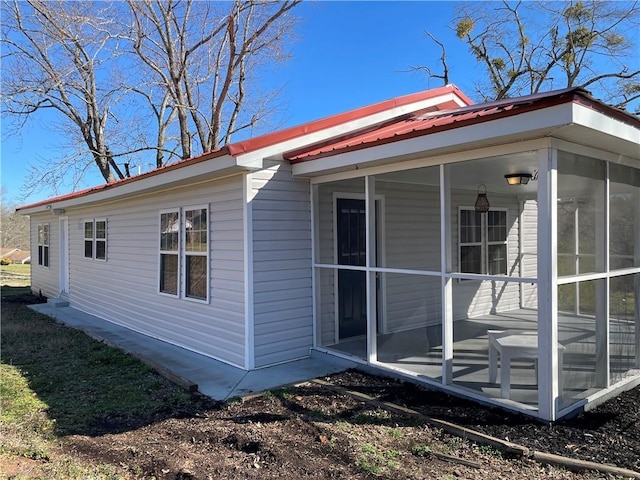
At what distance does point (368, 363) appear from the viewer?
211 inches

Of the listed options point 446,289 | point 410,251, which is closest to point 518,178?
point 410,251

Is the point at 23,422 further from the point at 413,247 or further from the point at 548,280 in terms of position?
the point at 413,247

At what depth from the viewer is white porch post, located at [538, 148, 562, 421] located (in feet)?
12.1

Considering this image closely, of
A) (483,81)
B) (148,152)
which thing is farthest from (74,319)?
(483,81)

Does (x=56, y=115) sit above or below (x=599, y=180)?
above

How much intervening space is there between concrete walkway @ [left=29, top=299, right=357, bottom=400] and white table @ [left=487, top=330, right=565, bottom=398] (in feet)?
5.49

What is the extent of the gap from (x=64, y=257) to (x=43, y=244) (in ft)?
7.50

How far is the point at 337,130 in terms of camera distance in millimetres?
6371

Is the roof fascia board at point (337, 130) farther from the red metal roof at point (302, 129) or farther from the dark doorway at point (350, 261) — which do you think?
the dark doorway at point (350, 261)

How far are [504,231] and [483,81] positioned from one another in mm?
13001

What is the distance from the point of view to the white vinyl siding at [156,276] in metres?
5.80

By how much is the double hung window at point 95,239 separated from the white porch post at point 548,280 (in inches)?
349

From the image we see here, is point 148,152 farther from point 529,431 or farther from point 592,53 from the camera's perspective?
point 529,431

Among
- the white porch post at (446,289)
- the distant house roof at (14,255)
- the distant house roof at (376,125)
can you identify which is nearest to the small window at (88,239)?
the distant house roof at (376,125)
